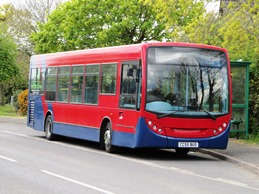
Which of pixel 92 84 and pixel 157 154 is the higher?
pixel 92 84

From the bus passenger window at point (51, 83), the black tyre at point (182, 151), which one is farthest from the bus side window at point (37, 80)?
the black tyre at point (182, 151)

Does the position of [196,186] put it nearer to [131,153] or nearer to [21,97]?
[131,153]

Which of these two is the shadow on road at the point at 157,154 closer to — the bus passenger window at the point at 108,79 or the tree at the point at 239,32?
the bus passenger window at the point at 108,79

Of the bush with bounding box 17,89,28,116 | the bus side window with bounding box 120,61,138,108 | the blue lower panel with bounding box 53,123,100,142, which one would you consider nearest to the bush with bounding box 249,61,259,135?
the blue lower panel with bounding box 53,123,100,142

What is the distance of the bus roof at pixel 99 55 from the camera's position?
1941 centimetres

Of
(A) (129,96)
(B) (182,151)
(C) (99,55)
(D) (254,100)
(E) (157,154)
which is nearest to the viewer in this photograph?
(A) (129,96)

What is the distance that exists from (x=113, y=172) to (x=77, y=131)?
7.75 metres

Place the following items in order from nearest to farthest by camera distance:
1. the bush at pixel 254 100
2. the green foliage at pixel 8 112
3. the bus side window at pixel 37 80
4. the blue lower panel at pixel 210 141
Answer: the blue lower panel at pixel 210 141
the bush at pixel 254 100
the bus side window at pixel 37 80
the green foliage at pixel 8 112

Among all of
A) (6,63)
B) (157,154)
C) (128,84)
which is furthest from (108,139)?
(6,63)

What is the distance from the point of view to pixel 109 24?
4500 centimetres

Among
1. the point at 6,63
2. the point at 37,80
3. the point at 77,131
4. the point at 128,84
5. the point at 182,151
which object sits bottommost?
the point at 182,151

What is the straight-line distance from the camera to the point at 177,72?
1925 centimetres

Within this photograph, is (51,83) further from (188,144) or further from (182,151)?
(188,144)

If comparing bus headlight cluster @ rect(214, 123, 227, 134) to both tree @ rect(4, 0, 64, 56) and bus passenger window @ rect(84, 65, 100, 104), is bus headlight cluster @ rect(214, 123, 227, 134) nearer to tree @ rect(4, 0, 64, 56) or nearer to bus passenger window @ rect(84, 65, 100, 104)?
bus passenger window @ rect(84, 65, 100, 104)
